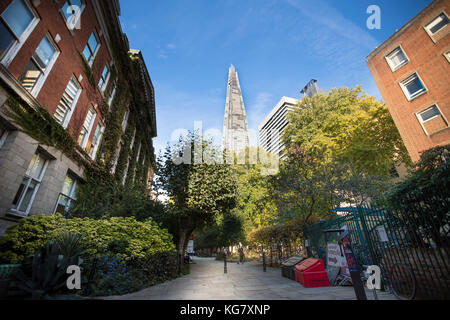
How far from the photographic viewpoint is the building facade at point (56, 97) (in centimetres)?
673

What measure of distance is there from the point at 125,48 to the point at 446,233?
767 inches

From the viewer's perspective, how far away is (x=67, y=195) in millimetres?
9977

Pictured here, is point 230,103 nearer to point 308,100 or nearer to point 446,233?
point 308,100

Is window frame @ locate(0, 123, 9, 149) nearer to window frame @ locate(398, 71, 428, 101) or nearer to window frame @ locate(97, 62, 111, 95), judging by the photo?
window frame @ locate(97, 62, 111, 95)

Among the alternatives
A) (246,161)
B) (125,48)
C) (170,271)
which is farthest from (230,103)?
(170,271)

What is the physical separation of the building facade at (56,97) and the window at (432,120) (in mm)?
22569

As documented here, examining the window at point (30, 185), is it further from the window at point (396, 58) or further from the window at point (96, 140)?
the window at point (396, 58)

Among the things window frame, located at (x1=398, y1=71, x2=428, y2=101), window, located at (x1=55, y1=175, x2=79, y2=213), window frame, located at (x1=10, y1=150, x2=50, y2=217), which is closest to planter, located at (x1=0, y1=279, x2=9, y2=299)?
window frame, located at (x1=10, y1=150, x2=50, y2=217)

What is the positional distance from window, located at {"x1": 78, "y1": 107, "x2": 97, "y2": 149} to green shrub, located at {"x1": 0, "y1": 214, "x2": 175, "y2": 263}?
18.7ft

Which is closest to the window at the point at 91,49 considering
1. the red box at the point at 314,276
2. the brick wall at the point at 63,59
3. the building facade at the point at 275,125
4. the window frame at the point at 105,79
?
the brick wall at the point at 63,59

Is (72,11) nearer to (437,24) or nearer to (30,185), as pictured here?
(30,185)

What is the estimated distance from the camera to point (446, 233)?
4.18 metres

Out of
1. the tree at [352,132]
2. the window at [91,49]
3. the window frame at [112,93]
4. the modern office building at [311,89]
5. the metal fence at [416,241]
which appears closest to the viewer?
the metal fence at [416,241]

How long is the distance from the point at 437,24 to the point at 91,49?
78.9 ft
